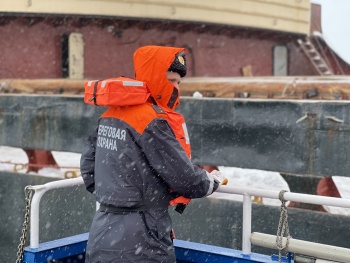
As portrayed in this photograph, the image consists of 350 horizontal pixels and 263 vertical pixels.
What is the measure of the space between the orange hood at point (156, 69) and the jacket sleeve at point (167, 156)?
188 millimetres

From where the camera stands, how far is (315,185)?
636 cm

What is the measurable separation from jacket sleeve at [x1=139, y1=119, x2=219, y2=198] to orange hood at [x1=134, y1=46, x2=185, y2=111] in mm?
188

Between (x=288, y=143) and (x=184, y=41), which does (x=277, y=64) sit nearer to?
(x=184, y=41)

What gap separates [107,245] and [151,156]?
54 cm

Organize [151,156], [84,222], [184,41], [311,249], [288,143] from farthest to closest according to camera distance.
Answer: [184,41] → [288,143] → [84,222] → [311,249] → [151,156]

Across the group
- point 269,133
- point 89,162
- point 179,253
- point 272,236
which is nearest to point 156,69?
point 89,162

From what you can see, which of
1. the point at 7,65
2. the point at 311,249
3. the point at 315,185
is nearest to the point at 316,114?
the point at 315,185

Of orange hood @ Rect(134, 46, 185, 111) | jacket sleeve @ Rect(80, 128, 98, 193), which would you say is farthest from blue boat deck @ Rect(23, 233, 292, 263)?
orange hood @ Rect(134, 46, 185, 111)

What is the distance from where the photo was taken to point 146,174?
362 centimetres

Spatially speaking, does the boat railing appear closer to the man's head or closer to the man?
the man

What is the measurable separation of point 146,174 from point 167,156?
160 mm

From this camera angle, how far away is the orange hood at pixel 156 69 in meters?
3.62

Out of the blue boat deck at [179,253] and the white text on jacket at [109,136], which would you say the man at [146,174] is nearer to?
the white text on jacket at [109,136]

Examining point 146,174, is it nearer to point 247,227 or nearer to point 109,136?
point 109,136
